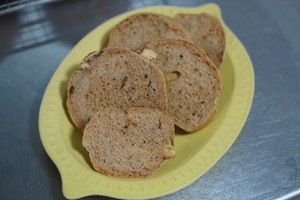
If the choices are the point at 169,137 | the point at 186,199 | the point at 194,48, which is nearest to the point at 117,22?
the point at 194,48

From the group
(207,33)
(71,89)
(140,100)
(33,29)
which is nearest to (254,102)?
(207,33)

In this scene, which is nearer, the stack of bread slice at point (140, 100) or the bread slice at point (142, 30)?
the stack of bread slice at point (140, 100)

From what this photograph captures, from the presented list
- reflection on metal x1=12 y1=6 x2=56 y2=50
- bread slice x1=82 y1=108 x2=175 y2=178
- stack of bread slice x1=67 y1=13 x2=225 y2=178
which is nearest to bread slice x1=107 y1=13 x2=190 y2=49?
stack of bread slice x1=67 y1=13 x2=225 y2=178

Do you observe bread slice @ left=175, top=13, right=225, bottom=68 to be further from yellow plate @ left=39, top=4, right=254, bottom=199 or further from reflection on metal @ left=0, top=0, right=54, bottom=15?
reflection on metal @ left=0, top=0, right=54, bottom=15

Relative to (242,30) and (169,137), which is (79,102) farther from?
(242,30)

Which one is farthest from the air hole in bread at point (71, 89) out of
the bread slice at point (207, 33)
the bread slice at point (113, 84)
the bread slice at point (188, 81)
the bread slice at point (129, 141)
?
the bread slice at point (207, 33)

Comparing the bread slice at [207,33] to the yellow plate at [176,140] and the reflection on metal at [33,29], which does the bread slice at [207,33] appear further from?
the reflection on metal at [33,29]
